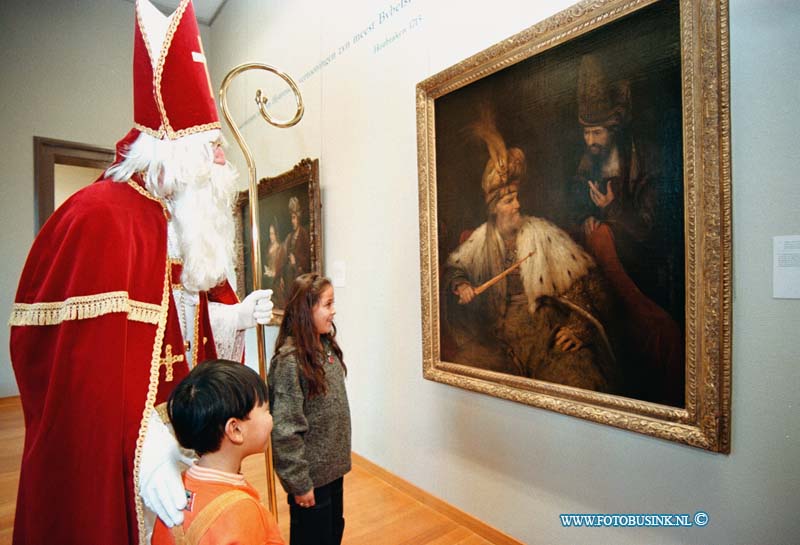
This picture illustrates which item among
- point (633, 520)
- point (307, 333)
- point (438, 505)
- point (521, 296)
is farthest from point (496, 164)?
point (438, 505)

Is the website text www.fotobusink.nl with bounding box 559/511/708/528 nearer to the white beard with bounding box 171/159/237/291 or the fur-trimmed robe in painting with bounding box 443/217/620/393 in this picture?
the fur-trimmed robe in painting with bounding box 443/217/620/393

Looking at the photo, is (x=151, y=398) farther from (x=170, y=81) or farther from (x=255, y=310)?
(x=170, y=81)

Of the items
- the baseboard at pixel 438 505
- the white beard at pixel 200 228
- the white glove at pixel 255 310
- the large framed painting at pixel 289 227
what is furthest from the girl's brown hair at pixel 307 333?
the large framed painting at pixel 289 227

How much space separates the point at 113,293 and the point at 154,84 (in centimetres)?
74

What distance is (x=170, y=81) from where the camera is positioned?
1553 mm

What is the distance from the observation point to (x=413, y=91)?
2.90 m

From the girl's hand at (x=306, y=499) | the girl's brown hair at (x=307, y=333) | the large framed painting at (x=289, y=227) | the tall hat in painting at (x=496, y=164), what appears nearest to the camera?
the girl's hand at (x=306, y=499)

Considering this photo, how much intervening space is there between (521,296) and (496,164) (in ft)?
2.23

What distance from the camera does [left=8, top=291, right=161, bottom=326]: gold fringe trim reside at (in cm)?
125

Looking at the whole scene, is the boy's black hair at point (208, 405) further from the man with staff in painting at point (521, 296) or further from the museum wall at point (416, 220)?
the museum wall at point (416, 220)

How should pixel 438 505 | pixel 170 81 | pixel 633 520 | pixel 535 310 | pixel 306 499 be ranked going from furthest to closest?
pixel 438 505 → pixel 535 310 → pixel 633 520 → pixel 306 499 → pixel 170 81

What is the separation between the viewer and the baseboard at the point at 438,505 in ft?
8.03

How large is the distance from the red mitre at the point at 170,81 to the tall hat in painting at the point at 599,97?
150 centimetres

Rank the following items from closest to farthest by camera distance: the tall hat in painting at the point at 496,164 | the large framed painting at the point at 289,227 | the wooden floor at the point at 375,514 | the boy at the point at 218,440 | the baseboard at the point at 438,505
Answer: the boy at the point at 218,440, the tall hat in painting at the point at 496,164, the baseboard at the point at 438,505, the wooden floor at the point at 375,514, the large framed painting at the point at 289,227
